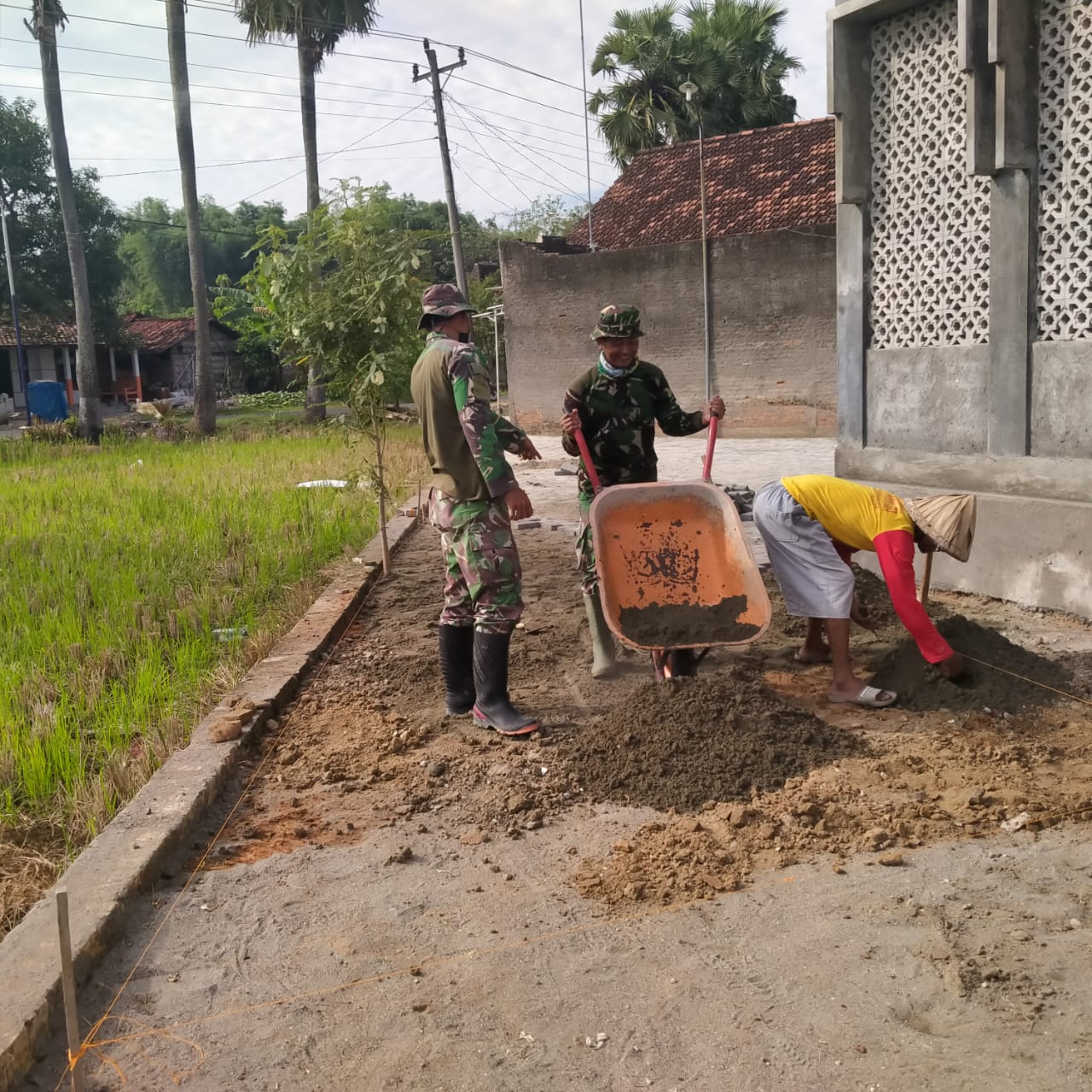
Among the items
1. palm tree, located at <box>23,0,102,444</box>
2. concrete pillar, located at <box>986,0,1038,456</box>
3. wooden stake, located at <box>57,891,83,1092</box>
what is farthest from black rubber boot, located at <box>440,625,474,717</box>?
palm tree, located at <box>23,0,102,444</box>

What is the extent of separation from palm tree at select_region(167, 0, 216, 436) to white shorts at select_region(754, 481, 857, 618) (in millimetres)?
18654

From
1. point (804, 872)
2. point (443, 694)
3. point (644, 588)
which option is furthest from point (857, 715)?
point (443, 694)

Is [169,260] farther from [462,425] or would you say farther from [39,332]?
[462,425]

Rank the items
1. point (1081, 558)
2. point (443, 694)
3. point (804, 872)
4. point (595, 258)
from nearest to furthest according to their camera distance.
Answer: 1. point (804, 872)
2. point (443, 694)
3. point (1081, 558)
4. point (595, 258)

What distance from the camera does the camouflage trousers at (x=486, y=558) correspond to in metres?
4.36

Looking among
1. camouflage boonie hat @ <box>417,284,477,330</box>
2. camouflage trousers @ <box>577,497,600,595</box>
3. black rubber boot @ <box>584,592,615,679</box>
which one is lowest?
black rubber boot @ <box>584,592,615,679</box>

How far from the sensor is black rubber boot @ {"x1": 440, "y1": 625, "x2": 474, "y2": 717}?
4.60 metres

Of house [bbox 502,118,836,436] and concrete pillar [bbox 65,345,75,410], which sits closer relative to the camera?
house [bbox 502,118,836,436]

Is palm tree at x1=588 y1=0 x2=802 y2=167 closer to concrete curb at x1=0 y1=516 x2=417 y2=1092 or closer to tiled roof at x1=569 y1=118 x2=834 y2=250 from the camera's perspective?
tiled roof at x1=569 y1=118 x2=834 y2=250

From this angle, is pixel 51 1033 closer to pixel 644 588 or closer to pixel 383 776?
pixel 383 776

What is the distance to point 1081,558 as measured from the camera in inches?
221

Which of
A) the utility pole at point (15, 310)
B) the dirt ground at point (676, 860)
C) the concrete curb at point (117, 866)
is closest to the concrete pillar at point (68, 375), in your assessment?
the utility pole at point (15, 310)

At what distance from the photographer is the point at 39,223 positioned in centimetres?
3766

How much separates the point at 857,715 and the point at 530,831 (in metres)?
1.62
